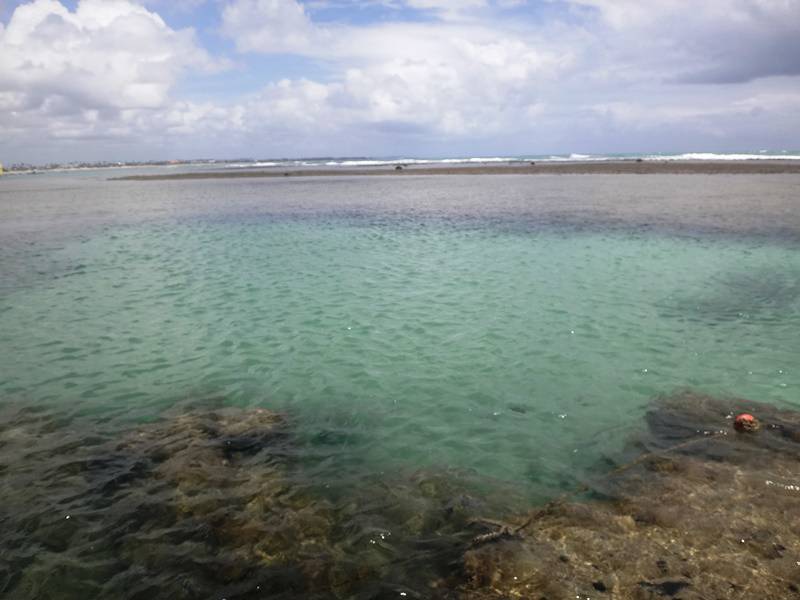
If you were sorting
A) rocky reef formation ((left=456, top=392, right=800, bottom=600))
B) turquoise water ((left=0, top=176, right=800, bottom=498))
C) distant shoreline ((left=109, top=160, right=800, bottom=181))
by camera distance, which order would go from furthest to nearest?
distant shoreline ((left=109, top=160, right=800, bottom=181)) < turquoise water ((left=0, top=176, right=800, bottom=498)) < rocky reef formation ((left=456, top=392, right=800, bottom=600))

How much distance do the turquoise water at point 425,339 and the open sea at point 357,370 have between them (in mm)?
79

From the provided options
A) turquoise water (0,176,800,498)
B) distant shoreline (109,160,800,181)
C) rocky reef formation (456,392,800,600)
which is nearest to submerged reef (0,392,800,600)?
rocky reef formation (456,392,800,600)

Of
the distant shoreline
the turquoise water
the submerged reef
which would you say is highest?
the distant shoreline

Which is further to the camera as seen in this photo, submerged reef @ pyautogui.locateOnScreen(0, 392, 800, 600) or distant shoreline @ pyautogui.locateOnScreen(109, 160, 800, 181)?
distant shoreline @ pyautogui.locateOnScreen(109, 160, 800, 181)

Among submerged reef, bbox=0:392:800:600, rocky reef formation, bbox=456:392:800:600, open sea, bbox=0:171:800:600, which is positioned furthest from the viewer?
open sea, bbox=0:171:800:600

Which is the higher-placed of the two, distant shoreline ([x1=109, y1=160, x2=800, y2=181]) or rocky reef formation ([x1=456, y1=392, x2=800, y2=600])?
distant shoreline ([x1=109, y1=160, x2=800, y2=181])

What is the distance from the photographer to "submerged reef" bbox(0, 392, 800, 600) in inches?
252

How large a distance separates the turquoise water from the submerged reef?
0.75m

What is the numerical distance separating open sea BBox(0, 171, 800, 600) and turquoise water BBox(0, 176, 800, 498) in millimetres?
79

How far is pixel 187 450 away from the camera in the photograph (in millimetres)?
9352

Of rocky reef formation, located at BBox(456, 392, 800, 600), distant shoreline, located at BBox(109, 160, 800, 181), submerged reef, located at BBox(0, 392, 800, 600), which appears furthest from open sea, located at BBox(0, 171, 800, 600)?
distant shoreline, located at BBox(109, 160, 800, 181)

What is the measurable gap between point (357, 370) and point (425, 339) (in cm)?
253

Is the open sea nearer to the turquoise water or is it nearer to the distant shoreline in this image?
the turquoise water

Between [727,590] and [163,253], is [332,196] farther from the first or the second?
[727,590]
